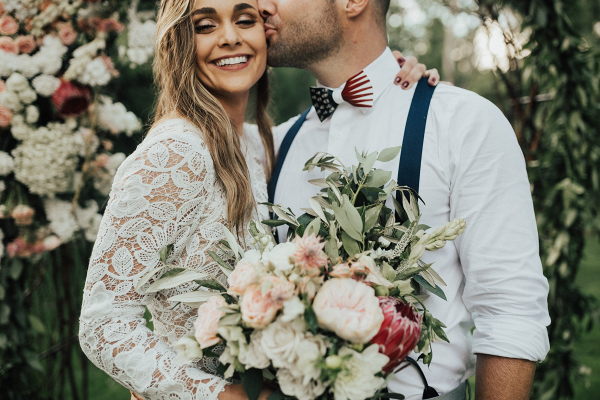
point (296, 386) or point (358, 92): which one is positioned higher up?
point (358, 92)

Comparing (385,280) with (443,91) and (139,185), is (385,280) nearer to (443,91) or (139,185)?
(139,185)

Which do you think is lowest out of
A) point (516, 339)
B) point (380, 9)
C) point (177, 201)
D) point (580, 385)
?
point (580, 385)

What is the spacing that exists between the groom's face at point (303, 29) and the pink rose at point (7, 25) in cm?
130

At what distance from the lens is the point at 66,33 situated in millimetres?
2398

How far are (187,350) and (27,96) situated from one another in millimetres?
1788

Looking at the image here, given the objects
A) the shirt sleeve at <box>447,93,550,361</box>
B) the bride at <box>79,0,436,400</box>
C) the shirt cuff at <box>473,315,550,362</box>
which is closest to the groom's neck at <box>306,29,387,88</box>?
the bride at <box>79,0,436,400</box>

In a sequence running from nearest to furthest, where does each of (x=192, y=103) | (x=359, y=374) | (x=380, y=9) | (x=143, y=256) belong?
(x=359, y=374), (x=143, y=256), (x=192, y=103), (x=380, y=9)

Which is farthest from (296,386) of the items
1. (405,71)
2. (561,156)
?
(561,156)

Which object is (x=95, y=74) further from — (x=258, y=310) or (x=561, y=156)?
(x=561, y=156)

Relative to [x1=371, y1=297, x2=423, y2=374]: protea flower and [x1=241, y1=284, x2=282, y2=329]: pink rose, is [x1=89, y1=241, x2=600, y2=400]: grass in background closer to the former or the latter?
[x1=371, y1=297, x2=423, y2=374]: protea flower

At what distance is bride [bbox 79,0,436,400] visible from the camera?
1.40 m

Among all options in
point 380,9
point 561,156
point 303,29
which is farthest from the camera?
point 561,156

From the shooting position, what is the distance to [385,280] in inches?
46.1

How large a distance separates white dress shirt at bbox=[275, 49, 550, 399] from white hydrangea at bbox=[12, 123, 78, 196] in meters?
1.58
